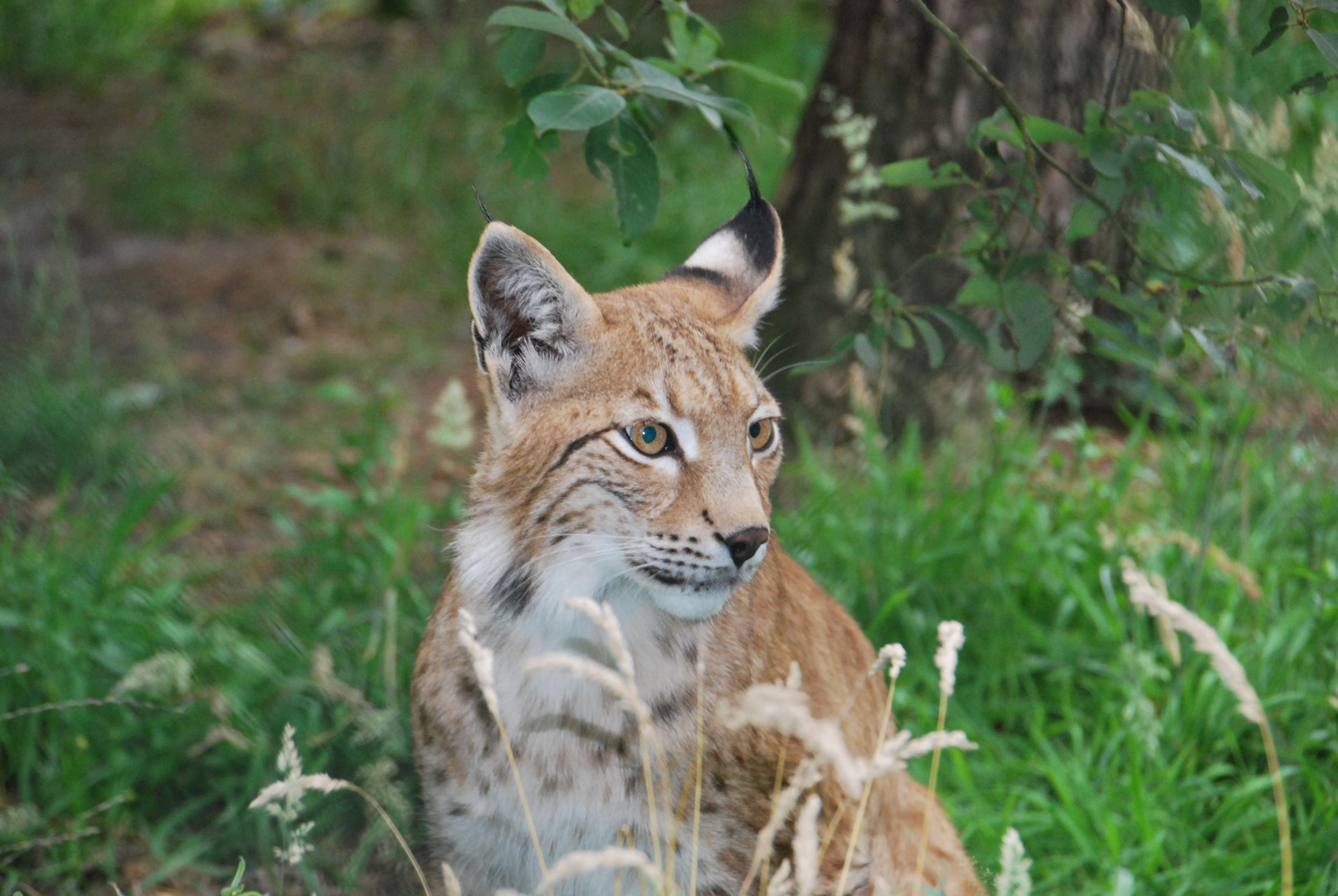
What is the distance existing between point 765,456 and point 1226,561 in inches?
79.9

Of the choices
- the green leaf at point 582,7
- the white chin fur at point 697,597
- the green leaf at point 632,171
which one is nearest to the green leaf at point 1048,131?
the green leaf at point 632,171

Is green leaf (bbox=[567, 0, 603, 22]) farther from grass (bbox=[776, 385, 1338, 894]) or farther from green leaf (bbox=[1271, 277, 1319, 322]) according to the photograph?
grass (bbox=[776, 385, 1338, 894])

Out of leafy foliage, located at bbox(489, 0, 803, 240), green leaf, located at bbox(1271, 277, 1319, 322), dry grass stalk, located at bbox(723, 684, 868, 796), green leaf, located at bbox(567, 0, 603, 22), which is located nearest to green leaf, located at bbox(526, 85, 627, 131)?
leafy foliage, located at bbox(489, 0, 803, 240)

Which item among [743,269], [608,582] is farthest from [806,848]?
[743,269]

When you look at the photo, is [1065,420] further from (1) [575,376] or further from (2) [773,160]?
(1) [575,376]

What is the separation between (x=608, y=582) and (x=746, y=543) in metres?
0.35

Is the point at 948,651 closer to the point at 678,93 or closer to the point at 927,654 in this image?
the point at 678,93

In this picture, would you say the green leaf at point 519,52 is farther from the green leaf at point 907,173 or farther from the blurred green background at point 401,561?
the green leaf at point 907,173

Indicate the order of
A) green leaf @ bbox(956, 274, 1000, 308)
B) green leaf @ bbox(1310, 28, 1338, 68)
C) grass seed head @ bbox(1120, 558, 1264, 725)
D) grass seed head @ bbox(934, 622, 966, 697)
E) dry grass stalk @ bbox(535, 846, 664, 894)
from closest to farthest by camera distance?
dry grass stalk @ bbox(535, 846, 664, 894) → grass seed head @ bbox(1120, 558, 1264, 725) → grass seed head @ bbox(934, 622, 966, 697) → green leaf @ bbox(1310, 28, 1338, 68) → green leaf @ bbox(956, 274, 1000, 308)

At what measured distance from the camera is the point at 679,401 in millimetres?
2488

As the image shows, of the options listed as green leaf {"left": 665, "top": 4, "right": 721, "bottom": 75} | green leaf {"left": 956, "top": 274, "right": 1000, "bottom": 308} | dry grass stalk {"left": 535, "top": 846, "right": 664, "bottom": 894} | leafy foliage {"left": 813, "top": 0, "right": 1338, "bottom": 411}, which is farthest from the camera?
green leaf {"left": 956, "top": 274, "right": 1000, "bottom": 308}

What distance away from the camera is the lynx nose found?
2.34m

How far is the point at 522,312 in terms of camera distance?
8.48ft

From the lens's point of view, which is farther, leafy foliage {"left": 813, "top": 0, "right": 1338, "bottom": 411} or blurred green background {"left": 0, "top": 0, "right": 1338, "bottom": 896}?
blurred green background {"left": 0, "top": 0, "right": 1338, "bottom": 896}
